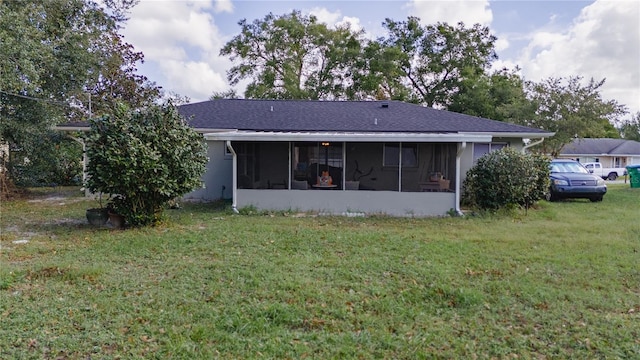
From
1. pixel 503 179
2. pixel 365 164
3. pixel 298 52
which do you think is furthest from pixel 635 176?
pixel 298 52

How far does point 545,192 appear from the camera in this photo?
1132 cm

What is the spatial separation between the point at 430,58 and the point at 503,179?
1987 centimetres

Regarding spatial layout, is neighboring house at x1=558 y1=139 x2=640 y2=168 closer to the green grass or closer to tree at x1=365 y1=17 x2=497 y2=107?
tree at x1=365 y1=17 x2=497 y2=107

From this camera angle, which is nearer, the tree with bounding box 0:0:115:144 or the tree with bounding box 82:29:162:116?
the tree with bounding box 0:0:115:144

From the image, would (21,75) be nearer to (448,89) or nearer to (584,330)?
(584,330)

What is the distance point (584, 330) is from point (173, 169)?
7.40 m

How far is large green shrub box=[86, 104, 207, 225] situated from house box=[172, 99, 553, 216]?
193cm

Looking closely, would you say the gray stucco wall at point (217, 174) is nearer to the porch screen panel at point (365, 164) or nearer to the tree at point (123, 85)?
the porch screen panel at point (365, 164)

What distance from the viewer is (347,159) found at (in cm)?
1154

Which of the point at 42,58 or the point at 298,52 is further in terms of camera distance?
the point at 298,52

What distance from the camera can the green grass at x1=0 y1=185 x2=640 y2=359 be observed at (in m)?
3.43

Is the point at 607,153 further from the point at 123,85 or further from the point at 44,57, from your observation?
the point at 44,57

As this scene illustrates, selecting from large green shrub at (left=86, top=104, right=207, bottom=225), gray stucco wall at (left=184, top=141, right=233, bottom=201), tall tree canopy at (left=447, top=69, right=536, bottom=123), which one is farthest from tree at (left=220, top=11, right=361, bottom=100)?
large green shrub at (left=86, top=104, right=207, bottom=225)

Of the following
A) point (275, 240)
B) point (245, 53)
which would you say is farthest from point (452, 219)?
point (245, 53)
